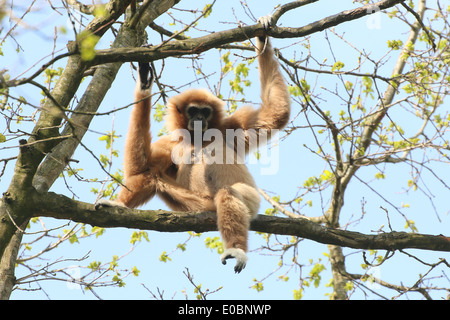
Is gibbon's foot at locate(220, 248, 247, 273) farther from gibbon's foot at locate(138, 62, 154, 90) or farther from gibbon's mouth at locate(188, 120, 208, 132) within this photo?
gibbon's foot at locate(138, 62, 154, 90)

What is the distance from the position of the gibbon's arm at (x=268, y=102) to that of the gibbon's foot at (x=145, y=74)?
1.45 metres

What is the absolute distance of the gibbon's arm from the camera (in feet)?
22.8

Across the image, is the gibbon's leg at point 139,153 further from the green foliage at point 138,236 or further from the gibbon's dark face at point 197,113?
the green foliage at point 138,236

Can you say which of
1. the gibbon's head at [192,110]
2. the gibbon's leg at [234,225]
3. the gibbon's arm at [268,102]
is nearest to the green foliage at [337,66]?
the gibbon's arm at [268,102]

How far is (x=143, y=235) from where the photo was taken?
888cm

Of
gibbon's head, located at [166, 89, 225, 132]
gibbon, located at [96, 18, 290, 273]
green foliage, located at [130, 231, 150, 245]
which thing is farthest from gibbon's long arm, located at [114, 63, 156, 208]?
green foliage, located at [130, 231, 150, 245]

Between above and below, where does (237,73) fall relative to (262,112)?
above

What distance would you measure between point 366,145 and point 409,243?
17.8ft

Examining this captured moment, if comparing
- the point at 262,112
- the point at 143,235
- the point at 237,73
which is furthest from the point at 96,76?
the point at 143,235

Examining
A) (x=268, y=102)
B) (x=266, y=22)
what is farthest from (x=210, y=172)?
(x=266, y=22)

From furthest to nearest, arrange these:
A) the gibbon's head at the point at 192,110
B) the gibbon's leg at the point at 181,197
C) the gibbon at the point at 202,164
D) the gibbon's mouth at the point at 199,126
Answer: the gibbon's head at the point at 192,110, the gibbon's mouth at the point at 199,126, the gibbon's leg at the point at 181,197, the gibbon at the point at 202,164

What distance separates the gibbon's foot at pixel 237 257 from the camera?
18.6ft

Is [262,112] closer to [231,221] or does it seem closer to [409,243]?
[231,221]
